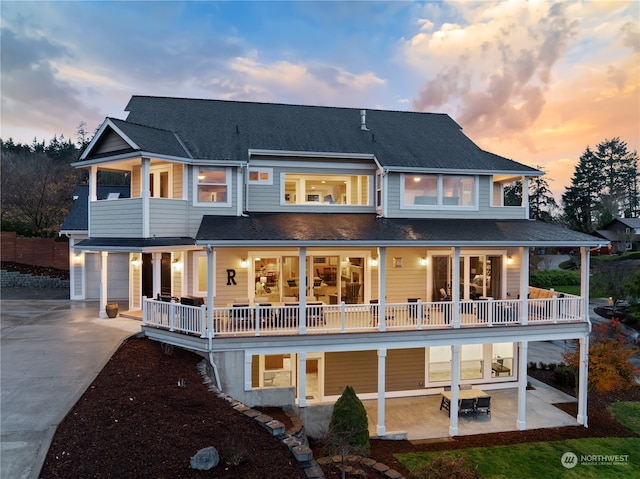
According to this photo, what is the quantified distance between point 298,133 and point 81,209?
14182 millimetres

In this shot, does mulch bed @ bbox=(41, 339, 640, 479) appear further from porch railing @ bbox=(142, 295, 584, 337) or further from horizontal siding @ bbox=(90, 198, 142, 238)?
horizontal siding @ bbox=(90, 198, 142, 238)

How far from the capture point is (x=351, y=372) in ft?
47.6

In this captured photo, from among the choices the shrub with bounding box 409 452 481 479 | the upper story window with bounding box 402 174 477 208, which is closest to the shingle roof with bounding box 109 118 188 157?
the upper story window with bounding box 402 174 477 208

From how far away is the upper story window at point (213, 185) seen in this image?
14.0 meters

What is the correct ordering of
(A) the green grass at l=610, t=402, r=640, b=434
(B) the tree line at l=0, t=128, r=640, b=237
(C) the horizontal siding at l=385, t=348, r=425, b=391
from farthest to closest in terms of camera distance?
(B) the tree line at l=0, t=128, r=640, b=237 → (C) the horizontal siding at l=385, t=348, r=425, b=391 → (A) the green grass at l=610, t=402, r=640, b=434

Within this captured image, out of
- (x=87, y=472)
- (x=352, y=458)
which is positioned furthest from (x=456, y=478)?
(x=87, y=472)

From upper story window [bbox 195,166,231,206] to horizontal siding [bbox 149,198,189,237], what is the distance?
79cm

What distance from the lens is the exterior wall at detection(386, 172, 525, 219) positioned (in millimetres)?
Answer: 15141

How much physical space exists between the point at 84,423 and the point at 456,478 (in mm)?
7355

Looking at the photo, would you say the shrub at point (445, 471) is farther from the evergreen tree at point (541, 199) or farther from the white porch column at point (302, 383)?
the evergreen tree at point (541, 199)

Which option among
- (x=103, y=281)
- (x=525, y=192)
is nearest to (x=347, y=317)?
(x=525, y=192)

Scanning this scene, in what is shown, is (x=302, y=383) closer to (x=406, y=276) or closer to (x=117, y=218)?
(x=406, y=276)

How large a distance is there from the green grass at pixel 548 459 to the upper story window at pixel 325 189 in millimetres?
9665

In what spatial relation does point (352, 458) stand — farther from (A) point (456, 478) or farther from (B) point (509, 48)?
(B) point (509, 48)
